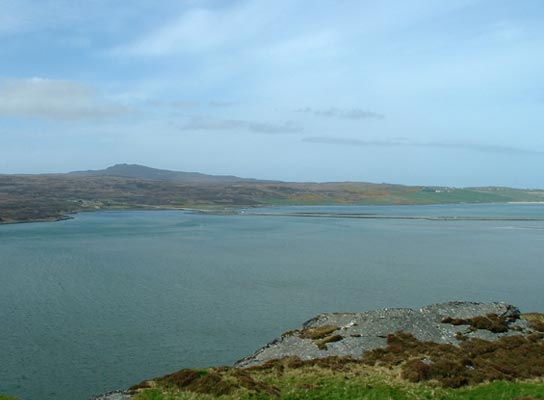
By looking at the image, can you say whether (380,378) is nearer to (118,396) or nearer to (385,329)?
(385,329)

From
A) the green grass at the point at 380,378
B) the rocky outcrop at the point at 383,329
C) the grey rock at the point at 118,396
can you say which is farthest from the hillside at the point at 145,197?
the green grass at the point at 380,378

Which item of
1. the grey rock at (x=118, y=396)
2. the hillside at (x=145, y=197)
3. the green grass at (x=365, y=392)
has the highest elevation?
the hillside at (x=145, y=197)

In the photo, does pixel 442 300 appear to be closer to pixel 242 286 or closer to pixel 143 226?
pixel 242 286

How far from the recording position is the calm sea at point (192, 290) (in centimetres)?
1902

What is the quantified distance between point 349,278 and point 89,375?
895 inches

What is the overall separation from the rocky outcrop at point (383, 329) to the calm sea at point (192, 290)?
2.28m

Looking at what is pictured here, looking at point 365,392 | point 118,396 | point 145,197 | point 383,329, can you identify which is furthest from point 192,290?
point 145,197

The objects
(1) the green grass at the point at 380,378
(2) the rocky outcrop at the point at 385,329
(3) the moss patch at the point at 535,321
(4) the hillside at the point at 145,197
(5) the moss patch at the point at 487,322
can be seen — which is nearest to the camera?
(1) the green grass at the point at 380,378

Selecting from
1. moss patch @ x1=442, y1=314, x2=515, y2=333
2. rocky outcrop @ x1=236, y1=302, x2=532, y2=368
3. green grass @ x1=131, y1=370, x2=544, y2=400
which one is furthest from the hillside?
green grass @ x1=131, y1=370, x2=544, y2=400

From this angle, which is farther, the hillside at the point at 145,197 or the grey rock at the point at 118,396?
the hillside at the point at 145,197

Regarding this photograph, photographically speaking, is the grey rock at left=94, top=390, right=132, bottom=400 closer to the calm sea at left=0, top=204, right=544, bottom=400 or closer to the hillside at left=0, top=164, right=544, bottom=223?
the calm sea at left=0, top=204, right=544, bottom=400

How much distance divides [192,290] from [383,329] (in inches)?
639

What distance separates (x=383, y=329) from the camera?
1897cm

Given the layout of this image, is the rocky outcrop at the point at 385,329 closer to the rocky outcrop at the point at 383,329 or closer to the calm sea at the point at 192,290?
the rocky outcrop at the point at 383,329
